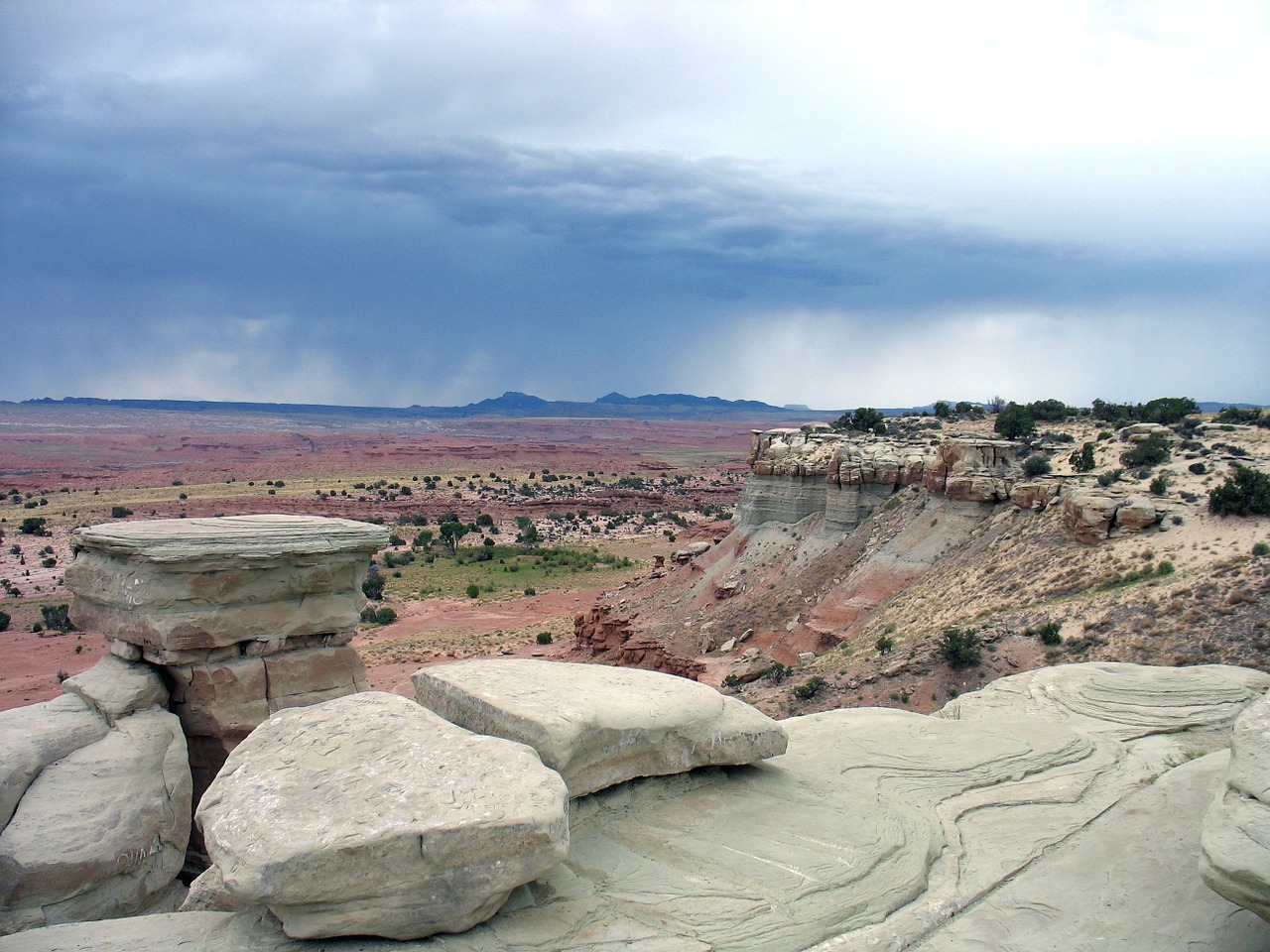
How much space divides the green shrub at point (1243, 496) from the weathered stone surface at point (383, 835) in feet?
65.9

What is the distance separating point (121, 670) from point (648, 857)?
266 inches

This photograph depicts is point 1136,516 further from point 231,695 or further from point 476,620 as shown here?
point 476,620

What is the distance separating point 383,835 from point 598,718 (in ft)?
7.36

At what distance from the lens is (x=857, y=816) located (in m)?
7.95

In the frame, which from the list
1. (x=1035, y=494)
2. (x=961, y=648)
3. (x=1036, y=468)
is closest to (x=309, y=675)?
(x=961, y=648)

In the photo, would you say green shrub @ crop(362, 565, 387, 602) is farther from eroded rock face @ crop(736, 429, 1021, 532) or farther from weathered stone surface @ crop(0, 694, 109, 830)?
weathered stone surface @ crop(0, 694, 109, 830)

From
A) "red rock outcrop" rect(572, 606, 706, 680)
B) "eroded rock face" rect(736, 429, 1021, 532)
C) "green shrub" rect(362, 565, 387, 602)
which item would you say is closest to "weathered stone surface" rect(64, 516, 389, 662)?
"red rock outcrop" rect(572, 606, 706, 680)

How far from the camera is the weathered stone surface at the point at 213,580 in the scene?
375 inches

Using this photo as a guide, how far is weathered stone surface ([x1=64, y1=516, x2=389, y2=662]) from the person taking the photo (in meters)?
9.52

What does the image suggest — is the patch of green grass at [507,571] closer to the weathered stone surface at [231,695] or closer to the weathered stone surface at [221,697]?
the weathered stone surface at [231,695]

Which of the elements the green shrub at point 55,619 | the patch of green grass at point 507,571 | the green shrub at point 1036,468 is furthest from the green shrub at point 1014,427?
the green shrub at point 55,619

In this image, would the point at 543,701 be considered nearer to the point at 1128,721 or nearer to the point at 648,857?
the point at 648,857

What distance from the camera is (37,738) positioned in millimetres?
8492

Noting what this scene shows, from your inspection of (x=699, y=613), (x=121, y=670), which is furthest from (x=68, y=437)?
(x=121, y=670)
